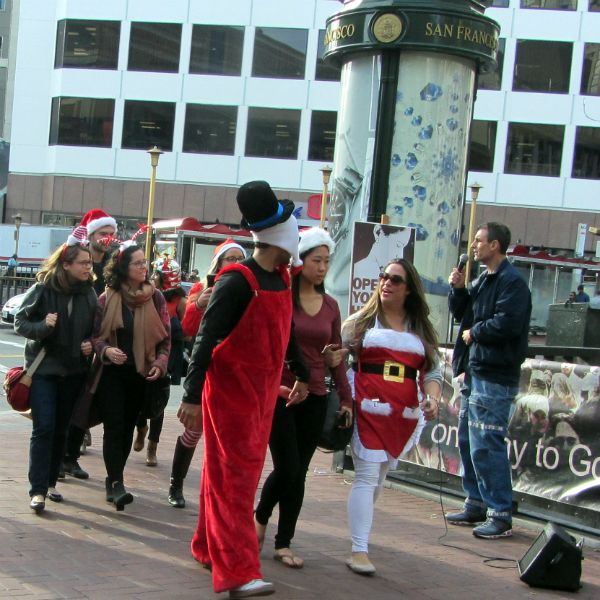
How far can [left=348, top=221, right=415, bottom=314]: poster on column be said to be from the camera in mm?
7934

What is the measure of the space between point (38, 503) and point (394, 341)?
→ 242 centimetres

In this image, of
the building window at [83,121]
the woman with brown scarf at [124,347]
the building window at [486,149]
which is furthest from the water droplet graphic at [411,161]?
the building window at [83,121]

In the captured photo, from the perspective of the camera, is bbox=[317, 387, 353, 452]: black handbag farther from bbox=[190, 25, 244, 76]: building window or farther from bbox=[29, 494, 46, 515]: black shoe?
bbox=[190, 25, 244, 76]: building window

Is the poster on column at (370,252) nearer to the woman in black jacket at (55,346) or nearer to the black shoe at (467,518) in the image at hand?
the black shoe at (467,518)

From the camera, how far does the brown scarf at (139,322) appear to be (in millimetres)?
6805

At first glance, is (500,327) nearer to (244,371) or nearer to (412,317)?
(412,317)

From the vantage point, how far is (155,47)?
40.7 m

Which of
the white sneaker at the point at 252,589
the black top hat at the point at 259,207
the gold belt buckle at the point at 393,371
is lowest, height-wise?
the white sneaker at the point at 252,589

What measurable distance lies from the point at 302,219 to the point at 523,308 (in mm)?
30929

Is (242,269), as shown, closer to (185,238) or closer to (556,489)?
(556,489)

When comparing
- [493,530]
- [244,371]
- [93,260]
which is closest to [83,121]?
[93,260]

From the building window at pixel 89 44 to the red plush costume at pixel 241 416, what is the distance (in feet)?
125

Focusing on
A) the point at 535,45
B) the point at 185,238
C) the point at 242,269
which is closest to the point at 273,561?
the point at 242,269

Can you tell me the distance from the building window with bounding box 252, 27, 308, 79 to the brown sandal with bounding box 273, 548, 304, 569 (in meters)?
36.0
